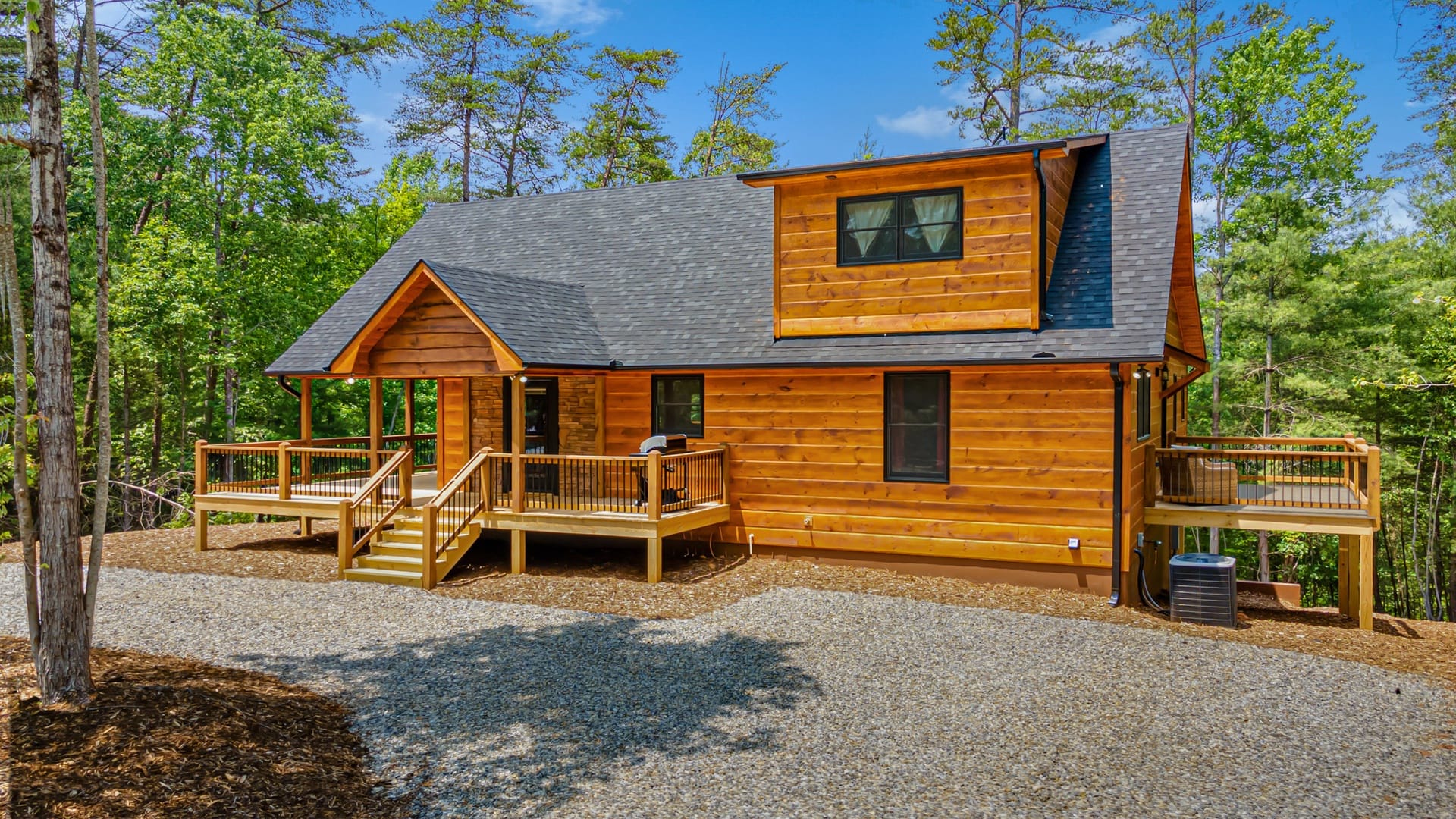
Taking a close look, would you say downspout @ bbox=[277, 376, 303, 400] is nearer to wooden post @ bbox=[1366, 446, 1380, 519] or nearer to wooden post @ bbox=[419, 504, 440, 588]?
wooden post @ bbox=[419, 504, 440, 588]

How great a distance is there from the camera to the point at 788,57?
106 feet

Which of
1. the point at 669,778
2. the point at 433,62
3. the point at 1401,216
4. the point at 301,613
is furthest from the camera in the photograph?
the point at 433,62

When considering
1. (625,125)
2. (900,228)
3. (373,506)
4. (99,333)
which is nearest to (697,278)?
(900,228)

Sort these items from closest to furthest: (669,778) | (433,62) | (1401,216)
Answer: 1. (669,778)
2. (1401,216)
3. (433,62)

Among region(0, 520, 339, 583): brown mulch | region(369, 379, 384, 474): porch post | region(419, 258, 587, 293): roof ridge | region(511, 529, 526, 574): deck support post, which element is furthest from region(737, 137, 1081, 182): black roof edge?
region(0, 520, 339, 583): brown mulch

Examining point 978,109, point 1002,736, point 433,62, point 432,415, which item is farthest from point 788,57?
point 1002,736

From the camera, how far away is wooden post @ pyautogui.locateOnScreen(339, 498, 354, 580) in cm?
1220

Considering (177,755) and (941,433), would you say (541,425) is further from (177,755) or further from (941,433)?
(177,755)

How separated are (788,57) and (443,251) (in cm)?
1874

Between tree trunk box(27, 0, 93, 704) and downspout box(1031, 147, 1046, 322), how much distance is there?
10044 millimetres

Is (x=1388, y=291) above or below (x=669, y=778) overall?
above

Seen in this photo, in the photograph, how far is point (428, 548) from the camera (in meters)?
11.7

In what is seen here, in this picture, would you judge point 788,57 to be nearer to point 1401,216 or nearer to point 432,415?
point 432,415

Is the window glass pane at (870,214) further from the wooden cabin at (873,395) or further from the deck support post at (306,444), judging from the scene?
the deck support post at (306,444)
